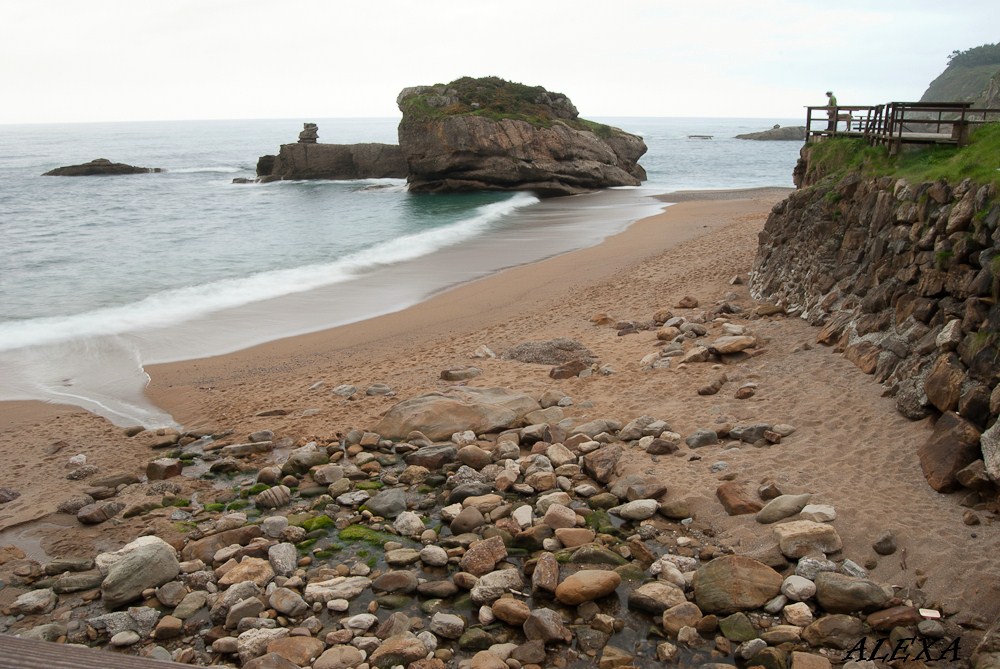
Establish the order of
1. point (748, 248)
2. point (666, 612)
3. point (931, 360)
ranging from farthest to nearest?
point (748, 248) → point (931, 360) → point (666, 612)

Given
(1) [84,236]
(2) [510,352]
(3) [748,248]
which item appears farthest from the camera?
(1) [84,236]

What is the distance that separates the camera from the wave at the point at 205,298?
16.1 metres

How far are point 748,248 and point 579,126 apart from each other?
29.6 meters

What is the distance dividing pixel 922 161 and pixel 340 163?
164ft

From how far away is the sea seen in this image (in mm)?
14578

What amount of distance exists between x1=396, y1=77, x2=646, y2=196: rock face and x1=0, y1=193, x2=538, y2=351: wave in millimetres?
16877

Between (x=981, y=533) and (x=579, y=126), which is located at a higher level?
(x=579, y=126)

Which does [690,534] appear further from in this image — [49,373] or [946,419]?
[49,373]

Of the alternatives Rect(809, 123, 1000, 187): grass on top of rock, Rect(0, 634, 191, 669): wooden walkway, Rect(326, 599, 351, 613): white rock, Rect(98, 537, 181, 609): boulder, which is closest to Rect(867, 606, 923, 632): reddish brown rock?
Rect(326, 599, 351, 613): white rock

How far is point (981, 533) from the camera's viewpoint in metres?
6.49

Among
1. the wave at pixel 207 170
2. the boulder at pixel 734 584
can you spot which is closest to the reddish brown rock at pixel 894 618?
the boulder at pixel 734 584

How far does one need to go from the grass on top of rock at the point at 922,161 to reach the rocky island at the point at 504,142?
95.7ft

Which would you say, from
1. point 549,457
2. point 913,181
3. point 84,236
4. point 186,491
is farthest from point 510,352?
point 84,236

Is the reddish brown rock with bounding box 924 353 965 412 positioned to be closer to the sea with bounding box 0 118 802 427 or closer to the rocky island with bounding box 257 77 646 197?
the sea with bounding box 0 118 802 427
